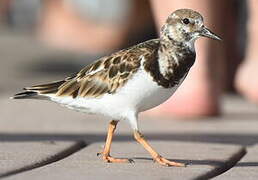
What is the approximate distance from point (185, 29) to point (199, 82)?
220 centimetres

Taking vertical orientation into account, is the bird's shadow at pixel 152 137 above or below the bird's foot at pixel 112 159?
below

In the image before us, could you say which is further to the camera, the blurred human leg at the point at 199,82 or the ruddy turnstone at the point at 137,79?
the blurred human leg at the point at 199,82

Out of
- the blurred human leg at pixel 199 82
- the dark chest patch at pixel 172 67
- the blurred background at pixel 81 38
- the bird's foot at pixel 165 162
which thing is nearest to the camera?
the dark chest patch at pixel 172 67

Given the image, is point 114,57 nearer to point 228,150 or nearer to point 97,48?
point 228,150

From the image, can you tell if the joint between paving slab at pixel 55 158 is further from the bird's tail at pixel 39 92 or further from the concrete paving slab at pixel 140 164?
the bird's tail at pixel 39 92

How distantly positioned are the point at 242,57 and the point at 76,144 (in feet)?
13.1

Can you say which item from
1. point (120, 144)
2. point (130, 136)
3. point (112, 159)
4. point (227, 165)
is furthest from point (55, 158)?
point (130, 136)

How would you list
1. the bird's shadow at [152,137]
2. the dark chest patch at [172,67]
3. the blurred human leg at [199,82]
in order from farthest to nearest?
the blurred human leg at [199,82] → the bird's shadow at [152,137] → the dark chest patch at [172,67]

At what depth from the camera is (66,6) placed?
1445 cm

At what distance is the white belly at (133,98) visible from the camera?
4691 mm

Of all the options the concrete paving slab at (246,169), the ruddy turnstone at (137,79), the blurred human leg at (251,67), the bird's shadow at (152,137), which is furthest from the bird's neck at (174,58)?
the blurred human leg at (251,67)

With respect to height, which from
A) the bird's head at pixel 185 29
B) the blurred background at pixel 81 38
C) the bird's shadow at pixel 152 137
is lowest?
the blurred background at pixel 81 38

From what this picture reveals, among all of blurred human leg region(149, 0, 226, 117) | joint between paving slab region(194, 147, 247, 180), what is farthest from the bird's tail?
blurred human leg region(149, 0, 226, 117)

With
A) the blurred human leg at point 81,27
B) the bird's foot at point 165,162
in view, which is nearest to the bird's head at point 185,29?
the bird's foot at point 165,162
